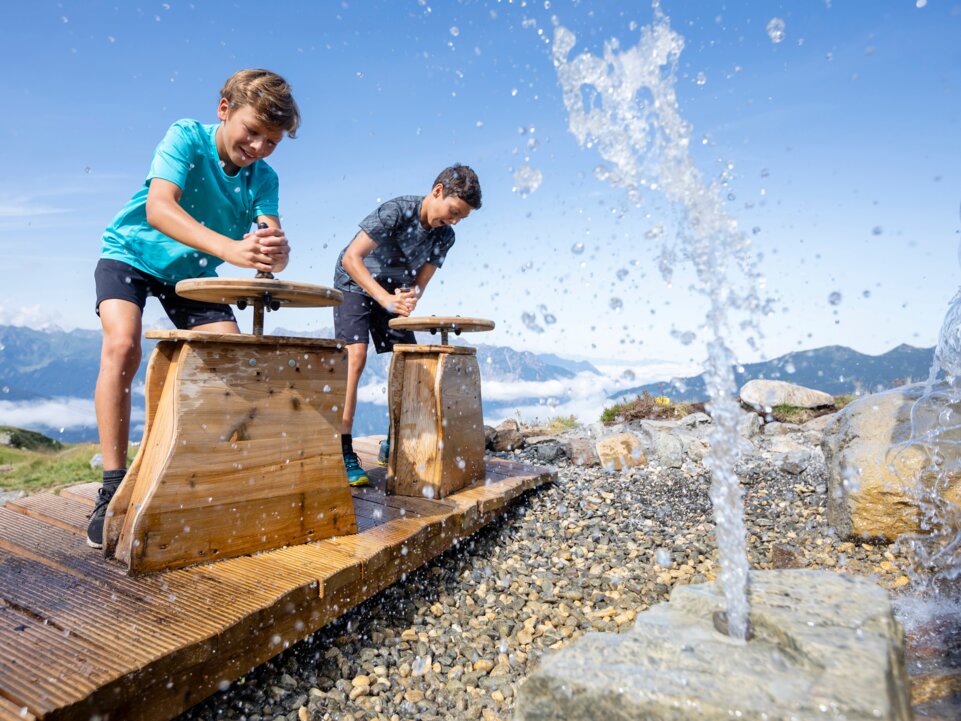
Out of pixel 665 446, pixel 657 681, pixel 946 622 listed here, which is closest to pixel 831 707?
pixel 657 681

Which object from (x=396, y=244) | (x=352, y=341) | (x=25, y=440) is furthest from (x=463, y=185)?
(x=25, y=440)

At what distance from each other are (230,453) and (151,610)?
2.23ft

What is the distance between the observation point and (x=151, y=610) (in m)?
2.22

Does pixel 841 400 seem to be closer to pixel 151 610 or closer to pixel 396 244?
pixel 396 244

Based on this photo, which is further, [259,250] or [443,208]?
[443,208]

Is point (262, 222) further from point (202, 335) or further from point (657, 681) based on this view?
point (657, 681)

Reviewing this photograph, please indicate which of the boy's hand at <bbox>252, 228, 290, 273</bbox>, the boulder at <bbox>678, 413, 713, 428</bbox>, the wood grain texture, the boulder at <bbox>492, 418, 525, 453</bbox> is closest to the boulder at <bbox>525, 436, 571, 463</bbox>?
the boulder at <bbox>492, 418, 525, 453</bbox>

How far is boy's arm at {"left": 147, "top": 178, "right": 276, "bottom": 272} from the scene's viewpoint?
2.54 metres

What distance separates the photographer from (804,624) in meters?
1.46

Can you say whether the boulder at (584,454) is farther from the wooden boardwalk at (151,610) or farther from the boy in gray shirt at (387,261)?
the wooden boardwalk at (151,610)

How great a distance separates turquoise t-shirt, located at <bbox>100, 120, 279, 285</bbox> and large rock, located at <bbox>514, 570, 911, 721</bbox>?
105 inches

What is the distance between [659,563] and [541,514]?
109 cm

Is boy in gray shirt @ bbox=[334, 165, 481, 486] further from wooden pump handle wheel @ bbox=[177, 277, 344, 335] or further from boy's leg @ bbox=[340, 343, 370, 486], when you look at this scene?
wooden pump handle wheel @ bbox=[177, 277, 344, 335]

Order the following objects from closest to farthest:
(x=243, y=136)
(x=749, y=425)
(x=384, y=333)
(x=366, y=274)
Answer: (x=243, y=136) < (x=366, y=274) < (x=384, y=333) < (x=749, y=425)
